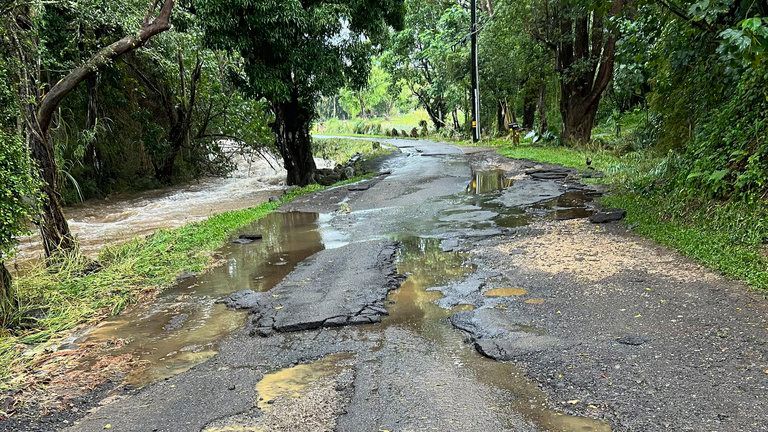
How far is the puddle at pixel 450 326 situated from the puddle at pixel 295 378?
82cm

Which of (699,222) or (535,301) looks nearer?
(535,301)

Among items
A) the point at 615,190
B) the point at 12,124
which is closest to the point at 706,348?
the point at 615,190

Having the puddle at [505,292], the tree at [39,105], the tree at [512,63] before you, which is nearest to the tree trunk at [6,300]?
the tree at [39,105]

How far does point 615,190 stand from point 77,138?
13864 millimetres

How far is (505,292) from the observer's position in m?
5.30

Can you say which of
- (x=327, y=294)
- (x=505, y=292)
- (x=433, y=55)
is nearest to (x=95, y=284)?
(x=327, y=294)

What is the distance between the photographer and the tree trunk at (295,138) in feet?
50.7

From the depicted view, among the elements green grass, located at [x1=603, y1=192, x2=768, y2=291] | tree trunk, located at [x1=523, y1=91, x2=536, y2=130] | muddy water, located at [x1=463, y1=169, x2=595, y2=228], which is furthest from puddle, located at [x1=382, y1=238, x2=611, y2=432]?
tree trunk, located at [x1=523, y1=91, x2=536, y2=130]

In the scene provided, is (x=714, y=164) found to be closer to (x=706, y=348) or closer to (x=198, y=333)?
(x=706, y=348)

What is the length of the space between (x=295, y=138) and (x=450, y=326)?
12.4 m

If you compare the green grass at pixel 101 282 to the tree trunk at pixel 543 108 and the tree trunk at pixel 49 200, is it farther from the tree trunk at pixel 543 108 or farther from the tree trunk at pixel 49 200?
the tree trunk at pixel 543 108

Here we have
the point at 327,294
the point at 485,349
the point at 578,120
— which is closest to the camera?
the point at 485,349

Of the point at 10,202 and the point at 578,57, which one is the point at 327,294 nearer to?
the point at 10,202

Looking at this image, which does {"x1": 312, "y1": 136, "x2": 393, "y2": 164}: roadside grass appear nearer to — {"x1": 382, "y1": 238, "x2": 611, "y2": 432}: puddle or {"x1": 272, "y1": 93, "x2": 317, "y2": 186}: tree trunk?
{"x1": 272, "y1": 93, "x2": 317, "y2": 186}: tree trunk
